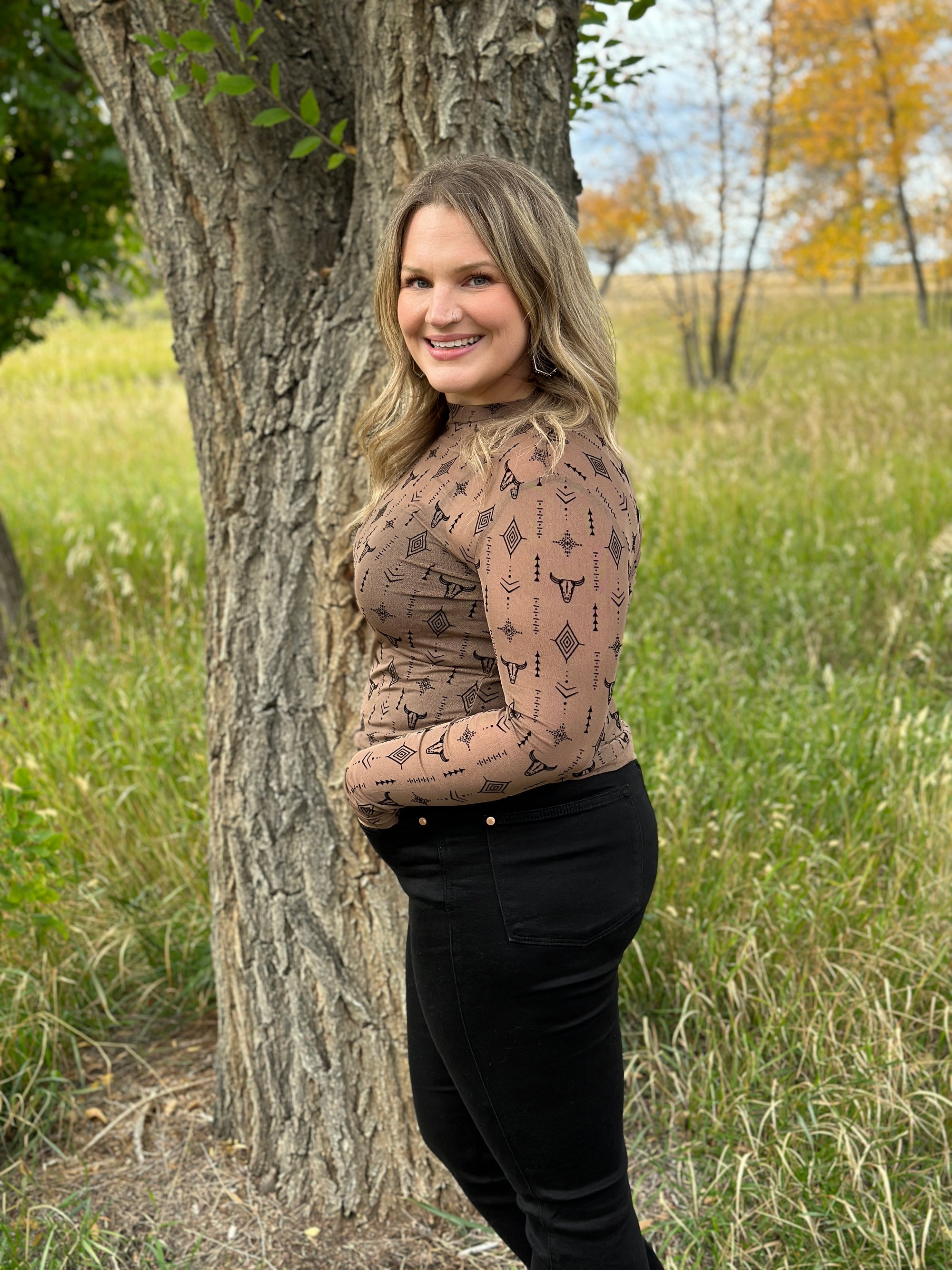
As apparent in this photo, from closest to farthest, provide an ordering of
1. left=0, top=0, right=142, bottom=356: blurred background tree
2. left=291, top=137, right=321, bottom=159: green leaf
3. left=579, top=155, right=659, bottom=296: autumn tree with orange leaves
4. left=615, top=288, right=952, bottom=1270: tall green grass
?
left=291, top=137, right=321, bottom=159: green leaf → left=615, top=288, right=952, bottom=1270: tall green grass → left=0, top=0, right=142, bottom=356: blurred background tree → left=579, top=155, right=659, bottom=296: autumn tree with orange leaves

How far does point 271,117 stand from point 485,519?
1.14 meters

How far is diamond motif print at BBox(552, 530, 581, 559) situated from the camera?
1.40 metres

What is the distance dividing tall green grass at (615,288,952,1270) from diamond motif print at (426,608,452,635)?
1.57 m

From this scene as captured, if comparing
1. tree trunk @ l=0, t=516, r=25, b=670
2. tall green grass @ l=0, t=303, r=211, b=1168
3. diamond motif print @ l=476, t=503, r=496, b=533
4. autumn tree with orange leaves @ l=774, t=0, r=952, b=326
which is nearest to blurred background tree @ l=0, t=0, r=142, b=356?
tall green grass @ l=0, t=303, r=211, b=1168

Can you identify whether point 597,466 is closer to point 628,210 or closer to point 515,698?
point 515,698

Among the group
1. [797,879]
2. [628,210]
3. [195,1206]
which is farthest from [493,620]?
[628,210]

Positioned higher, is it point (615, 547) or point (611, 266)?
point (611, 266)

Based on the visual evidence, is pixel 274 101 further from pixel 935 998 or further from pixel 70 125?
pixel 70 125

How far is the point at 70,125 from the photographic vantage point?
5.06 m

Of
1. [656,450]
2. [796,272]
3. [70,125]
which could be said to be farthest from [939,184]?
[70,125]

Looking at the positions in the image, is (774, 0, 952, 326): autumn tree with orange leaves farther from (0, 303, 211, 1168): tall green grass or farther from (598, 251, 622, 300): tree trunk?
(0, 303, 211, 1168): tall green grass

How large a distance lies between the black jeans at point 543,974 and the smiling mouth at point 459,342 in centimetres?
70

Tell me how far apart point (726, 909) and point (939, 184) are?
20647 millimetres

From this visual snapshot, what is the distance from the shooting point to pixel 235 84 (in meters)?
1.98
